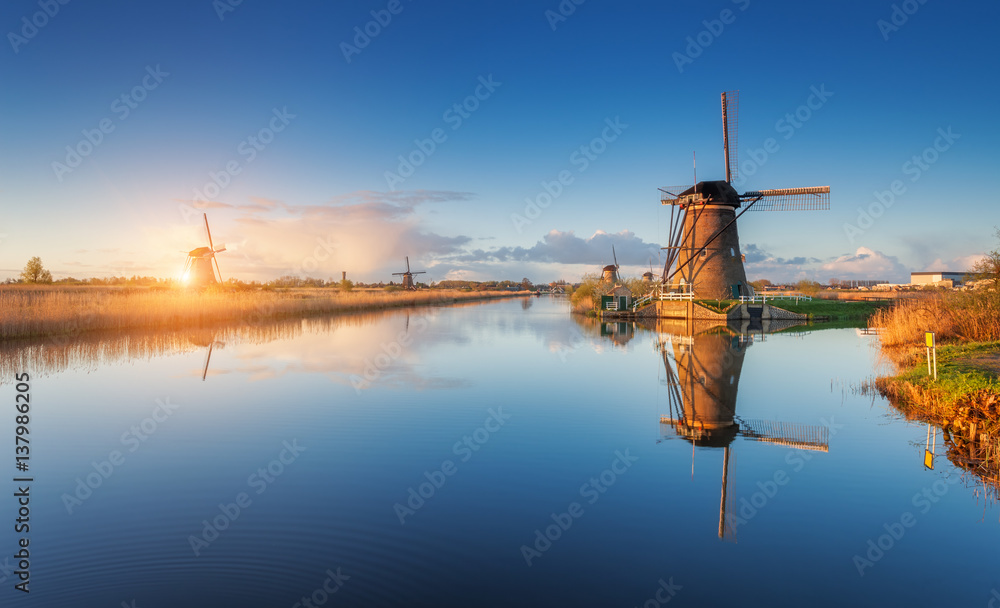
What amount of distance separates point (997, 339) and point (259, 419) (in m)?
16.1

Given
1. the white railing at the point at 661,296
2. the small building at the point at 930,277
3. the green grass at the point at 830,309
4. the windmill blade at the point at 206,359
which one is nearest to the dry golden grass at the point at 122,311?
the windmill blade at the point at 206,359

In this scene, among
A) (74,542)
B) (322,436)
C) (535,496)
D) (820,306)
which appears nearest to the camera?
(74,542)

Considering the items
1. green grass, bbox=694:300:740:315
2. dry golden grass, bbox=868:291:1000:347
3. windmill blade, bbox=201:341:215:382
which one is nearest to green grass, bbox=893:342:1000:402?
dry golden grass, bbox=868:291:1000:347

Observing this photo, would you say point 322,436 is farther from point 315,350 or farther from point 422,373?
point 315,350

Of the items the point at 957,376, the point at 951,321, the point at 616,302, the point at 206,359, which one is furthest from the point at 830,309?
the point at 206,359

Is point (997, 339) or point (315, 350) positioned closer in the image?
point (997, 339)

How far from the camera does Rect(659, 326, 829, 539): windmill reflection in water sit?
22.5 ft

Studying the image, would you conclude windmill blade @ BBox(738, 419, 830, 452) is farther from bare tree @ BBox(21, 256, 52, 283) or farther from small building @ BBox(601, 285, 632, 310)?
bare tree @ BBox(21, 256, 52, 283)

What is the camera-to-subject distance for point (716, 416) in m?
8.30

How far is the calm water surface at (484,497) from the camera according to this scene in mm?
3520

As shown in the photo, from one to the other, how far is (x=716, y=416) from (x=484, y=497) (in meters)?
4.80

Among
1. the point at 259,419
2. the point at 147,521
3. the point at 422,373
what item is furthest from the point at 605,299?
the point at 147,521

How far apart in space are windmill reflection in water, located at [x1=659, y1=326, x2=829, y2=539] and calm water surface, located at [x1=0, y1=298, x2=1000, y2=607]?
59mm

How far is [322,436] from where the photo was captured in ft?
A: 22.8
